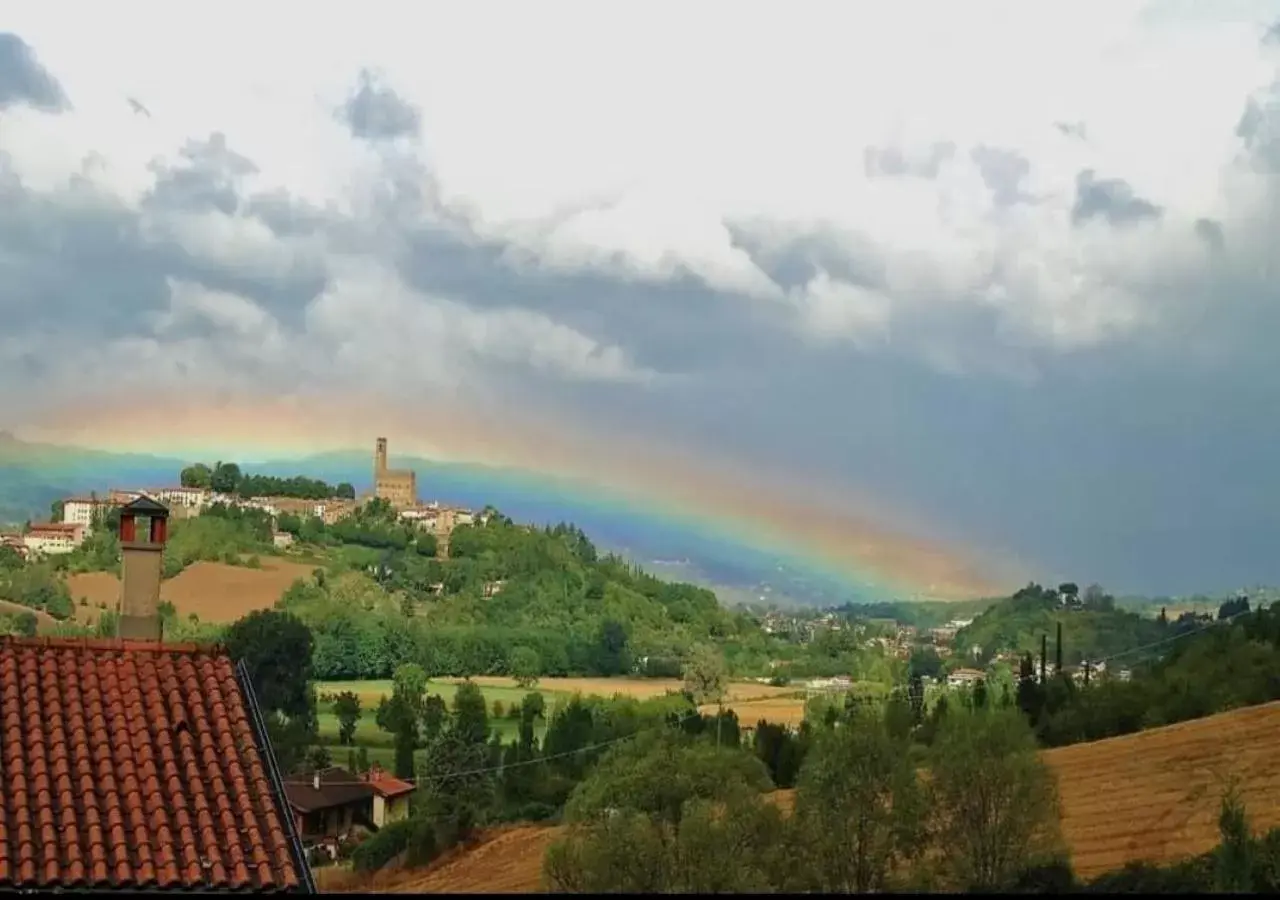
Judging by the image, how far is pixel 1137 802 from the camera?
39.8 meters

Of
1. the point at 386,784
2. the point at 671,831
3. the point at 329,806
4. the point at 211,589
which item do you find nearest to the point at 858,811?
the point at 671,831

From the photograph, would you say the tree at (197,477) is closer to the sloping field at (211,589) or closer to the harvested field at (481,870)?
the sloping field at (211,589)

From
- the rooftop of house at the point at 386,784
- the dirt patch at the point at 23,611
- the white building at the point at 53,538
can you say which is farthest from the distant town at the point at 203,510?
the rooftop of house at the point at 386,784

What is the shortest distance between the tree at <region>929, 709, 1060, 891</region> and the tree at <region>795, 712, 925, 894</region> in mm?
681

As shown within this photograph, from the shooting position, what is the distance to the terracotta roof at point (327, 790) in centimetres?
5606

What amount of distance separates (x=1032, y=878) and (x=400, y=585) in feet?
396

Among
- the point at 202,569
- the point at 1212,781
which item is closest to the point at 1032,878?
the point at 1212,781

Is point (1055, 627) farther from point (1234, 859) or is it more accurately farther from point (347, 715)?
point (1234, 859)

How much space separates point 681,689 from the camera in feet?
349

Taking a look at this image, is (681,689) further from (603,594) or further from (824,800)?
(824,800)

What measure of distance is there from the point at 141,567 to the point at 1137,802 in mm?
34241

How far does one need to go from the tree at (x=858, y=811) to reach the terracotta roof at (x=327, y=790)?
1229 inches

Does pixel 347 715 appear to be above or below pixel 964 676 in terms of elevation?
below

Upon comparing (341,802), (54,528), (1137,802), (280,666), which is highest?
(54,528)
